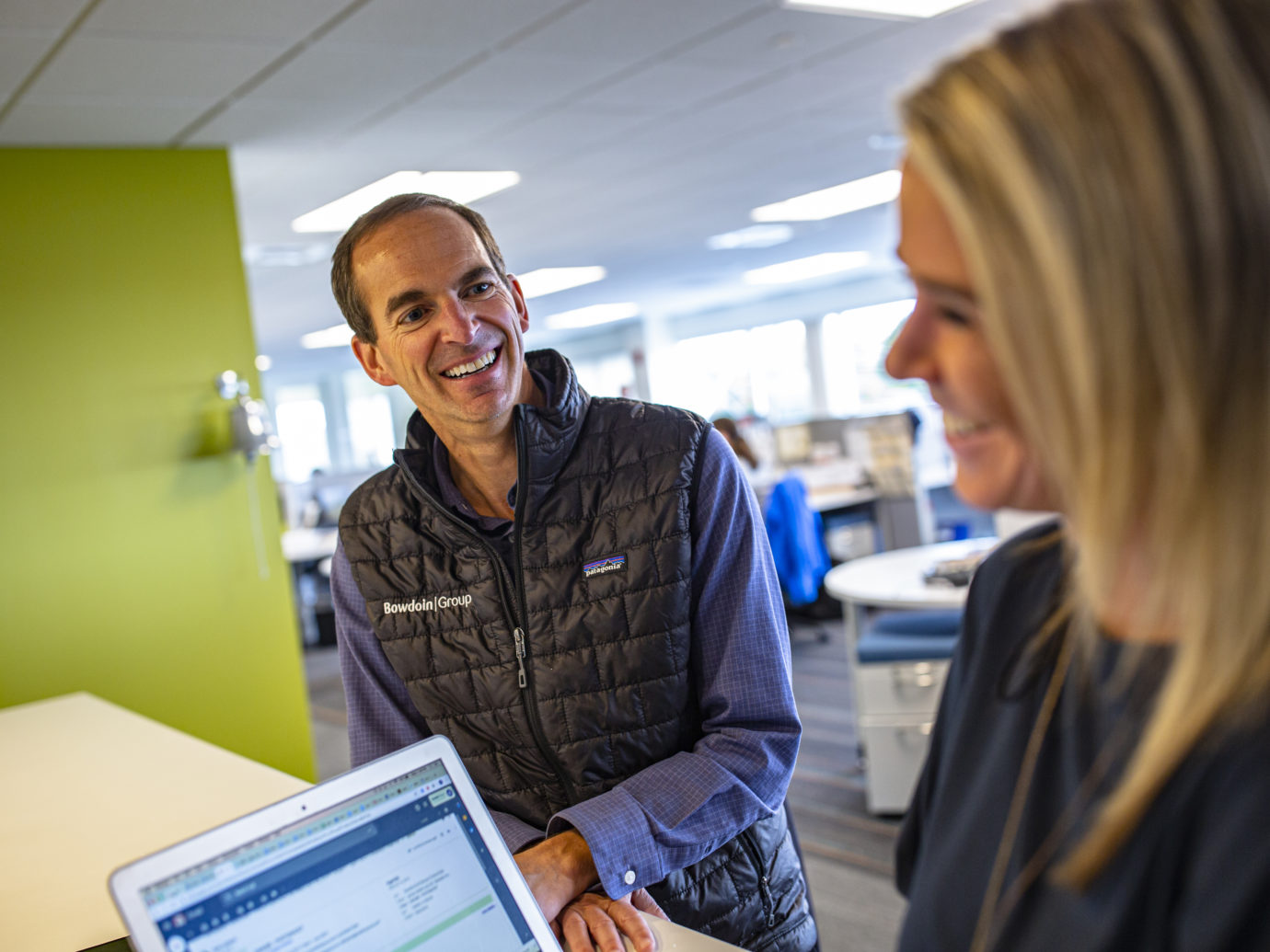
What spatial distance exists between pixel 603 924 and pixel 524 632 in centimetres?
36

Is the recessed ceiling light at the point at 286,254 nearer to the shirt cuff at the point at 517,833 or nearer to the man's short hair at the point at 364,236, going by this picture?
the man's short hair at the point at 364,236

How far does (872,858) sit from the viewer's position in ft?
11.2

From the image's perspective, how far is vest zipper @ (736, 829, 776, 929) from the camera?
1.34 metres

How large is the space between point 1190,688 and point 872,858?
3145mm

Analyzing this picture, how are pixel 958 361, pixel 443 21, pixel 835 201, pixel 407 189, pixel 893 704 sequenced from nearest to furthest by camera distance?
pixel 958 361 < pixel 443 21 < pixel 893 704 < pixel 407 189 < pixel 835 201

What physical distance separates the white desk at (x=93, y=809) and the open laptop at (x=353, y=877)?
52 centimetres

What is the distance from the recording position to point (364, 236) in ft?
4.59

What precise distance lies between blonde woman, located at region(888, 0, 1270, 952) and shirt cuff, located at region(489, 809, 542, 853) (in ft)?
2.45

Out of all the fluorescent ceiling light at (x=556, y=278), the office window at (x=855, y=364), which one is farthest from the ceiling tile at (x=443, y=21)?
the office window at (x=855, y=364)

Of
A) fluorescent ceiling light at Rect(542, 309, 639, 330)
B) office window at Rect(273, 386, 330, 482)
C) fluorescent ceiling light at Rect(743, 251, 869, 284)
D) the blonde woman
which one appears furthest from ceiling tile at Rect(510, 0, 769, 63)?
office window at Rect(273, 386, 330, 482)

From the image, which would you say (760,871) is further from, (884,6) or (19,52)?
(884,6)

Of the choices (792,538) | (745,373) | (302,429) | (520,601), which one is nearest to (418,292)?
(520,601)

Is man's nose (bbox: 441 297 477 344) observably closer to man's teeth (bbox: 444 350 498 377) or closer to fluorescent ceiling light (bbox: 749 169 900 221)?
man's teeth (bbox: 444 350 498 377)

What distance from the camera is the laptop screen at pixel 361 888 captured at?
0.81 m
